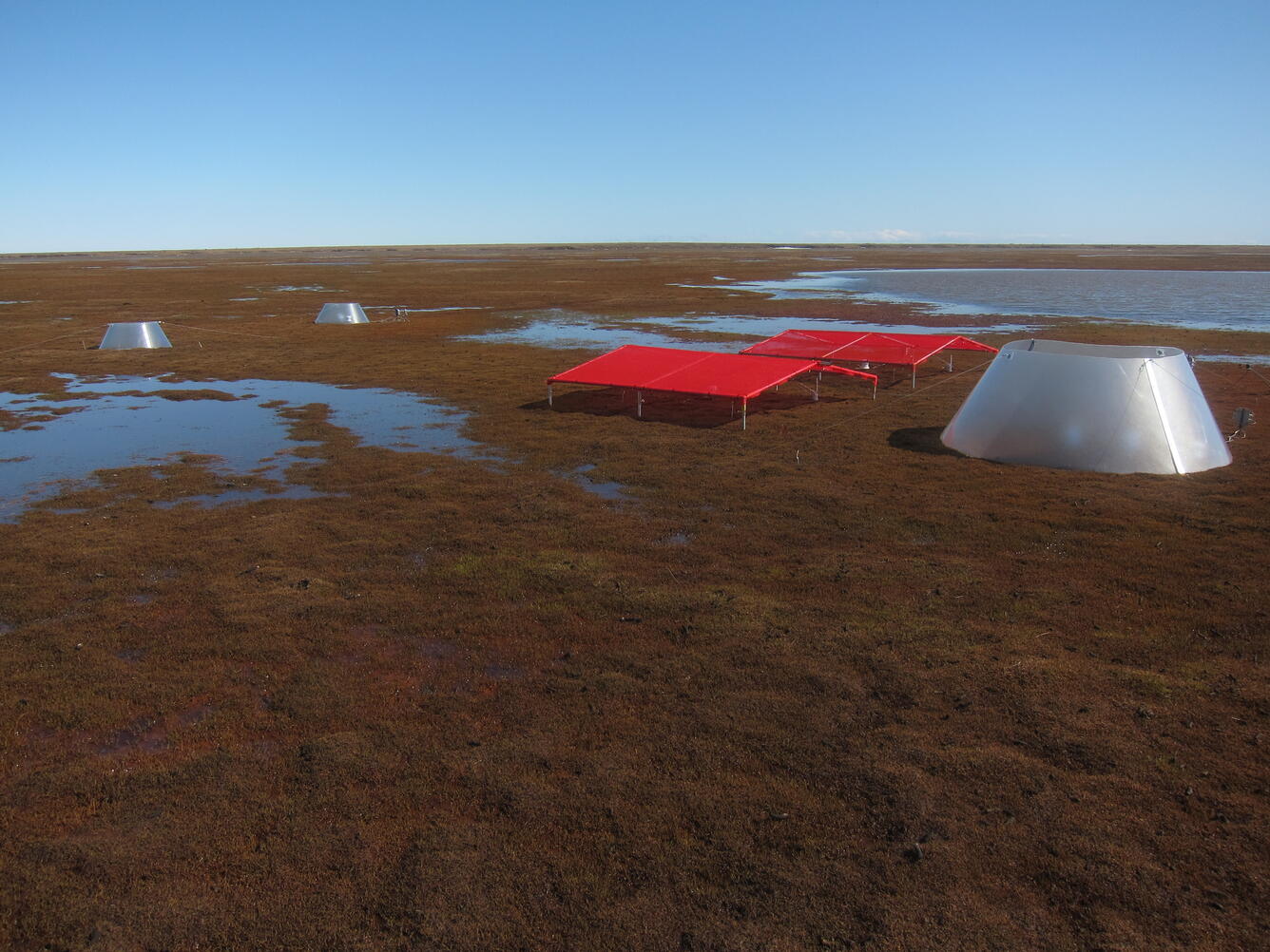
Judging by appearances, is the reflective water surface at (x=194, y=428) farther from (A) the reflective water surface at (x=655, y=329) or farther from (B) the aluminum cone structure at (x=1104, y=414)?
(A) the reflective water surface at (x=655, y=329)

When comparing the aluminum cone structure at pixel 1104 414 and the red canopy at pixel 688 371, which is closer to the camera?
the aluminum cone structure at pixel 1104 414

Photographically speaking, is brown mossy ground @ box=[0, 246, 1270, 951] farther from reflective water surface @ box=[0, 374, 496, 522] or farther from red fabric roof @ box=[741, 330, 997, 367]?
red fabric roof @ box=[741, 330, 997, 367]

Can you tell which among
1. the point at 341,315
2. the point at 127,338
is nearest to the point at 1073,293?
the point at 341,315

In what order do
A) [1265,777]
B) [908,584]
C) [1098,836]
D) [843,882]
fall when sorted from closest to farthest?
1. [843,882]
2. [1098,836]
3. [1265,777]
4. [908,584]

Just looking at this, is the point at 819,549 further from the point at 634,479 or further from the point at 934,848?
the point at 934,848

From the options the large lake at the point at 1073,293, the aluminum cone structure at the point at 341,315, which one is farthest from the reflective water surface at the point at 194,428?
the large lake at the point at 1073,293

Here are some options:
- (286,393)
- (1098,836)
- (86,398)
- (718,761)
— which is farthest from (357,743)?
(86,398)
